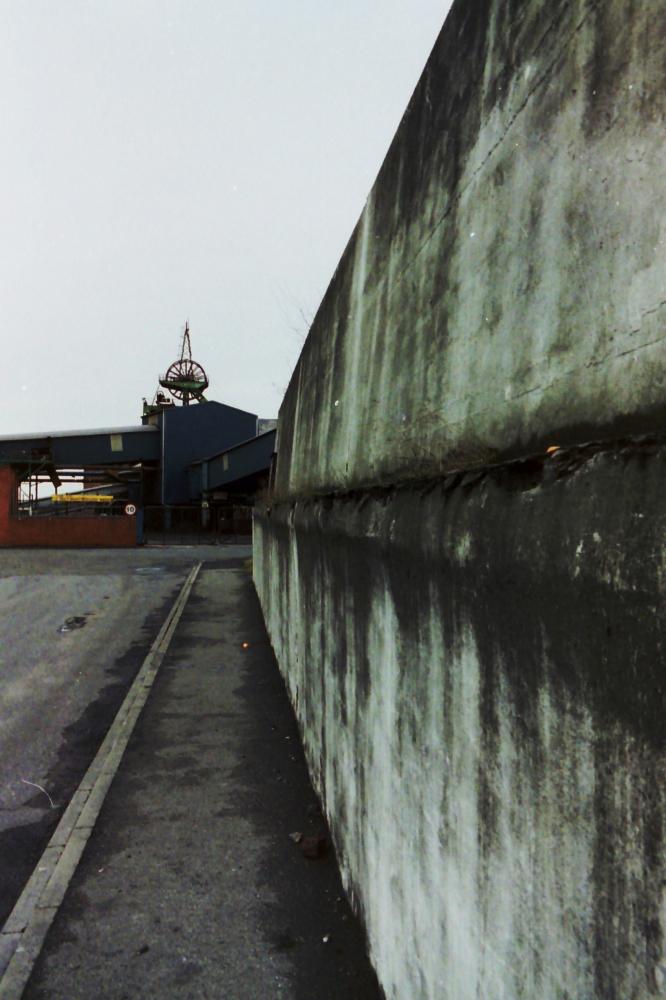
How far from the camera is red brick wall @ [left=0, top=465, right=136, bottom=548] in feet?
116

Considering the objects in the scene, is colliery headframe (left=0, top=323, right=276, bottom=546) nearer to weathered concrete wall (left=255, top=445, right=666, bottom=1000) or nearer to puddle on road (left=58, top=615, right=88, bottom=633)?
puddle on road (left=58, top=615, right=88, bottom=633)

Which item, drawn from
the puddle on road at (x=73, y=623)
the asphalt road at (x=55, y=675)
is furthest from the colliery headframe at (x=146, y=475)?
the puddle on road at (x=73, y=623)

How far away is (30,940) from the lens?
3660mm

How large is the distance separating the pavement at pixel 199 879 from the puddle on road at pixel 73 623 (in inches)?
235

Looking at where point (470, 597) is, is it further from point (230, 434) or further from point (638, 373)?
point (230, 434)

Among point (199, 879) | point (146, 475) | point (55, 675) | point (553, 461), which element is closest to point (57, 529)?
point (146, 475)

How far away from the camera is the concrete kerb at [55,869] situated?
349 cm

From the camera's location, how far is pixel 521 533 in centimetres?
179

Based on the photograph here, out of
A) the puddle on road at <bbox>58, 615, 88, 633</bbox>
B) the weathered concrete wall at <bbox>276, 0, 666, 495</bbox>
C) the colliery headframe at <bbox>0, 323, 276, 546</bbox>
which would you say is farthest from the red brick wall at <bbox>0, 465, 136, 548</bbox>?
the weathered concrete wall at <bbox>276, 0, 666, 495</bbox>

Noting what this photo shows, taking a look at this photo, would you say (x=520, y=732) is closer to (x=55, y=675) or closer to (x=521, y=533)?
(x=521, y=533)

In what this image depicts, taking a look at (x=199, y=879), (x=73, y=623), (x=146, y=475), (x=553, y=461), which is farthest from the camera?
(x=146, y=475)

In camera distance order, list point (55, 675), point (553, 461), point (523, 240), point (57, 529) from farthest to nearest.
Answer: point (57, 529)
point (55, 675)
point (523, 240)
point (553, 461)

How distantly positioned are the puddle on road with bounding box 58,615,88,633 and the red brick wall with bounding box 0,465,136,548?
2275 centimetres

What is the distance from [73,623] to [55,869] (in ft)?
32.0
